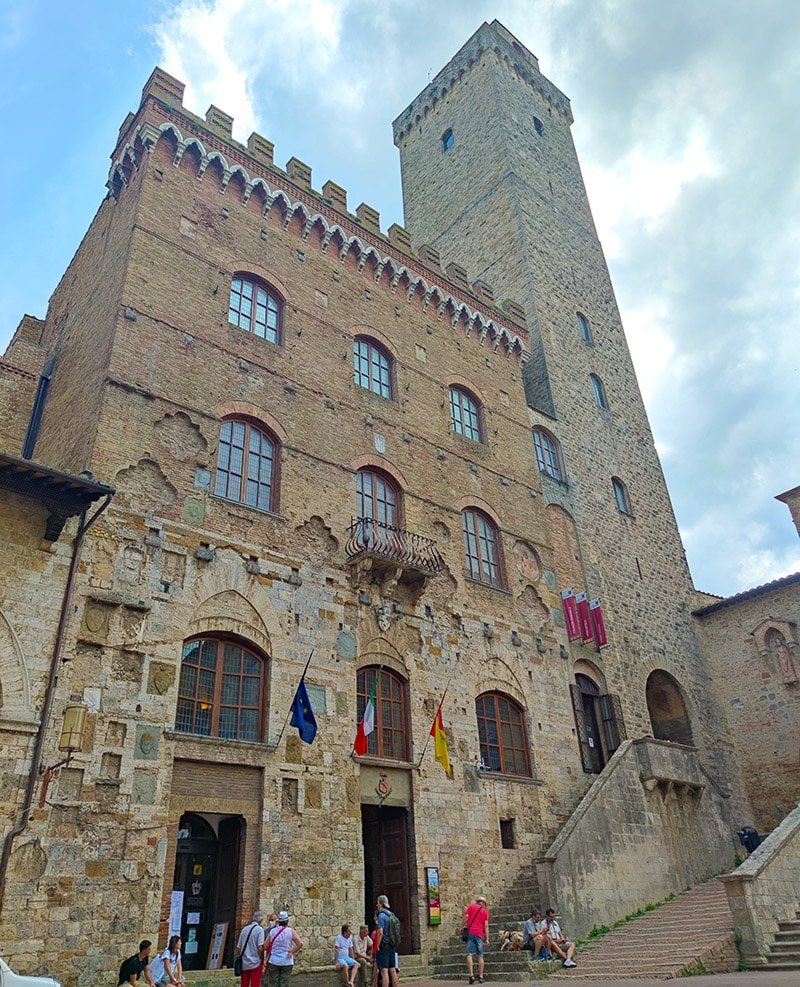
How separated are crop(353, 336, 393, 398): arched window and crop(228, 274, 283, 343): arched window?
2217mm

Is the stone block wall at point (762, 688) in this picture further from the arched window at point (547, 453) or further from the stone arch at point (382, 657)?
the stone arch at point (382, 657)

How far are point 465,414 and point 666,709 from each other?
10.8m

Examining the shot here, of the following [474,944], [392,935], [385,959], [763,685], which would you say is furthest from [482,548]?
[763,685]

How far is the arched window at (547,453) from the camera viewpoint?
75.3 ft

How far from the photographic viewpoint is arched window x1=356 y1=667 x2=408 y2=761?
14.7m

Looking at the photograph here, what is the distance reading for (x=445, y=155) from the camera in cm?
3294

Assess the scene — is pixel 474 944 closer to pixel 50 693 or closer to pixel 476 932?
pixel 476 932

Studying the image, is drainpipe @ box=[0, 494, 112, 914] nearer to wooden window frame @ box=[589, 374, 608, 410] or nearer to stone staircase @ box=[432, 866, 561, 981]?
stone staircase @ box=[432, 866, 561, 981]

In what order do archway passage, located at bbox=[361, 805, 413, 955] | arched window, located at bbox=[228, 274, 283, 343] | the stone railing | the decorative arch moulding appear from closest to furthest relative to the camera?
the stone railing, archway passage, located at bbox=[361, 805, 413, 955], arched window, located at bbox=[228, 274, 283, 343], the decorative arch moulding

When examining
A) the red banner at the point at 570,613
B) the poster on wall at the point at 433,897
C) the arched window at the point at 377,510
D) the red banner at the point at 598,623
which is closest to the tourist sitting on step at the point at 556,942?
the poster on wall at the point at 433,897

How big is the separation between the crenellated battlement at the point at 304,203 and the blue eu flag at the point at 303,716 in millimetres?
11447

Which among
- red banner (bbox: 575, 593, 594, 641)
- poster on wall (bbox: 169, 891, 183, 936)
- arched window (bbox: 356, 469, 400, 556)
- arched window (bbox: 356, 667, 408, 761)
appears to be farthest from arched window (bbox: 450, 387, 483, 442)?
poster on wall (bbox: 169, 891, 183, 936)

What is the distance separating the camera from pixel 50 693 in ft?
35.5

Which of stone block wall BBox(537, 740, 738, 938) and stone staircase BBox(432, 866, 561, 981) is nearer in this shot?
stone staircase BBox(432, 866, 561, 981)
